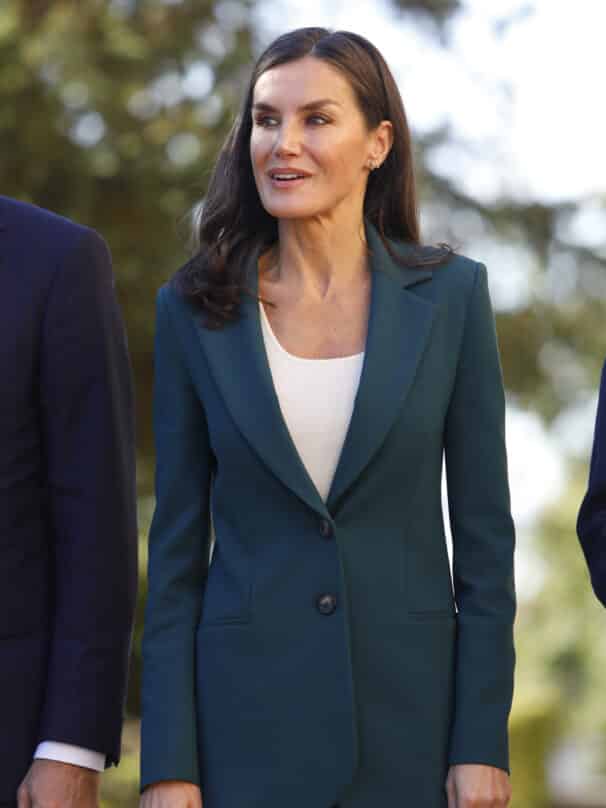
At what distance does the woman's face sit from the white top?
0.29 metres

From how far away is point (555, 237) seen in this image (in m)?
10.6

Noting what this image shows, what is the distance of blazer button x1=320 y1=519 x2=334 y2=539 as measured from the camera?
3.15m

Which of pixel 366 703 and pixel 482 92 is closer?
pixel 366 703

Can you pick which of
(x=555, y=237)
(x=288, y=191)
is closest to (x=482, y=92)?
(x=555, y=237)

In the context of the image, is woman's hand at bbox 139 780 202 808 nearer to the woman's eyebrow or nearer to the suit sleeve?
the suit sleeve

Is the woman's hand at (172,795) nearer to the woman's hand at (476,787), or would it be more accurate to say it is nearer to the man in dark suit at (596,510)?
the woman's hand at (476,787)

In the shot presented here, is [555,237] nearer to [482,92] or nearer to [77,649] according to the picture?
[482,92]

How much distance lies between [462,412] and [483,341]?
15 cm

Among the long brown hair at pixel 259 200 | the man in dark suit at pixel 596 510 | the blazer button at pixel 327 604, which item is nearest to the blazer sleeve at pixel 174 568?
the long brown hair at pixel 259 200

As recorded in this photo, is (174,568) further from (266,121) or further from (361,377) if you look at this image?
(266,121)

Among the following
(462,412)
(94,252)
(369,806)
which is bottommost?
(369,806)

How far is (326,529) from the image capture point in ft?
10.4

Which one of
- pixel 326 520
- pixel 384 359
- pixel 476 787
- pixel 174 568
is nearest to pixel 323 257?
pixel 384 359

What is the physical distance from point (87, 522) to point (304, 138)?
0.81m
